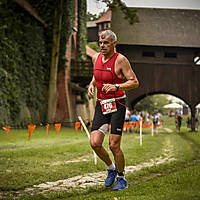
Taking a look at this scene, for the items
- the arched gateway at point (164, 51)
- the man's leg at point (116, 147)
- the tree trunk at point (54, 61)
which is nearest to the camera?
the man's leg at point (116, 147)

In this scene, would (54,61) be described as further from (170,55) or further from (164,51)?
(170,55)

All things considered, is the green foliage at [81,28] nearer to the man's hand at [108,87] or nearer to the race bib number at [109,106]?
the race bib number at [109,106]

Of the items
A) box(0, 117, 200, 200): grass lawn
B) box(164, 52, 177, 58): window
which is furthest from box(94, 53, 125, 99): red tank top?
box(164, 52, 177, 58): window

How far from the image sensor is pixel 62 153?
30.9ft

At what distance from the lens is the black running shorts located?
15.1 ft

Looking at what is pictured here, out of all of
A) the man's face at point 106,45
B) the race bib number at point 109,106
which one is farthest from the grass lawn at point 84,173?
the man's face at point 106,45

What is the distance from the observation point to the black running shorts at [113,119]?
460cm

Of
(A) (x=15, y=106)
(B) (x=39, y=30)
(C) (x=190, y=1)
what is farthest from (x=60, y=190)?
(B) (x=39, y=30)

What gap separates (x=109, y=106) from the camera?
15.3ft

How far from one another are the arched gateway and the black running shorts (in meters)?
20.1

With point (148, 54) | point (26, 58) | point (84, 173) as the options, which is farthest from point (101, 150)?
point (148, 54)

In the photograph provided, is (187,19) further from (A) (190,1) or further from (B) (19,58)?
(A) (190,1)

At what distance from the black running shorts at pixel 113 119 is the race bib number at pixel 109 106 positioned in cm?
6

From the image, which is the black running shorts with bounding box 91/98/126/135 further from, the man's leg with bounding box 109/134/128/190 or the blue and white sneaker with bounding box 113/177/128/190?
the blue and white sneaker with bounding box 113/177/128/190
